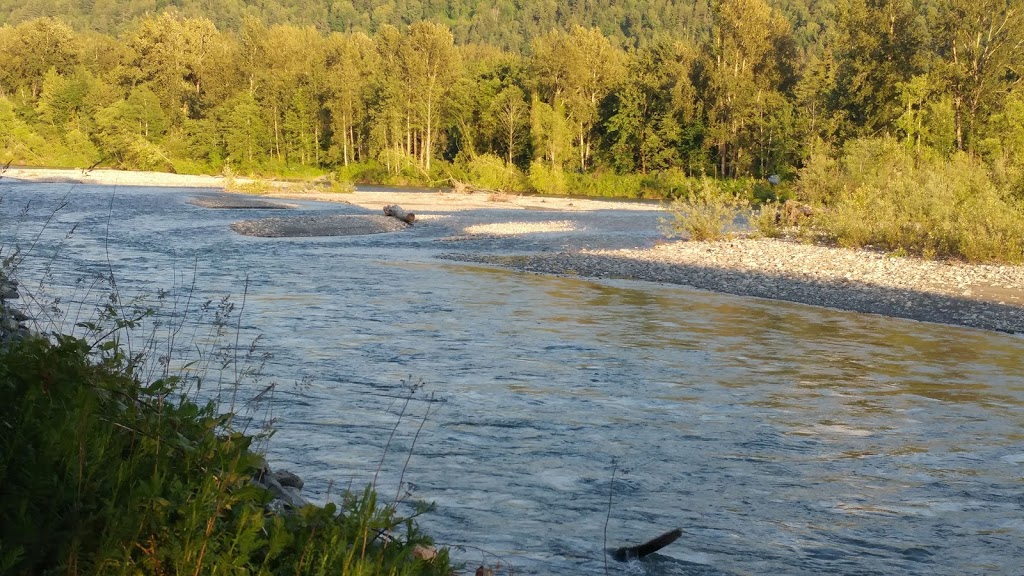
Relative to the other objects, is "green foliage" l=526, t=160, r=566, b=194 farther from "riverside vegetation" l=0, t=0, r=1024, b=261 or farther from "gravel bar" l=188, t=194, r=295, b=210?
"gravel bar" l=188, t=194, r=295, b=210

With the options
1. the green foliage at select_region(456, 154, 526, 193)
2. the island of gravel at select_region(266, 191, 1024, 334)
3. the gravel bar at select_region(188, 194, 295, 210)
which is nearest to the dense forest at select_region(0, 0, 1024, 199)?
the green foliage at select_region(456, 154, 526, 193)

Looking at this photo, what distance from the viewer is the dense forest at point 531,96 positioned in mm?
54875

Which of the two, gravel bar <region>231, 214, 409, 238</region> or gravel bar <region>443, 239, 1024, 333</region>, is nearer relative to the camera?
gravel bar <region>443, 239, 1024, 333</region>

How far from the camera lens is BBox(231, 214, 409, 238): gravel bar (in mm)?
35094

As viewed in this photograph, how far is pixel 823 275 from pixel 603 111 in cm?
5509

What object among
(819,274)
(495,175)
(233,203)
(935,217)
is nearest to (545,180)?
(495,175)

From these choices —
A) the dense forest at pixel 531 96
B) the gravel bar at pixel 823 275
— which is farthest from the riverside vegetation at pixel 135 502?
the dense forest at pixel 531 96

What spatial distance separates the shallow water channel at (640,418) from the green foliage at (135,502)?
2.62 m

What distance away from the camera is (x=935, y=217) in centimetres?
2733

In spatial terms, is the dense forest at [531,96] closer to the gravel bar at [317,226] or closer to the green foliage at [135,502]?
the gravel bar at [317,226]

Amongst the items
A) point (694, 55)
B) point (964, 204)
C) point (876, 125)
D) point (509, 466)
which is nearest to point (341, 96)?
point (694, 55)

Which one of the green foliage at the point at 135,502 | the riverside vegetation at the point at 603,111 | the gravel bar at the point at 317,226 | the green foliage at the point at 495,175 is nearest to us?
the green foliage at the point at 135,502

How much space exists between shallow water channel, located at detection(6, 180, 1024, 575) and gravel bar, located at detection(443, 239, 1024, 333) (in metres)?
1.07

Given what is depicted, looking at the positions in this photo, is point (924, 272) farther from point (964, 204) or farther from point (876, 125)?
point (876, 125)
